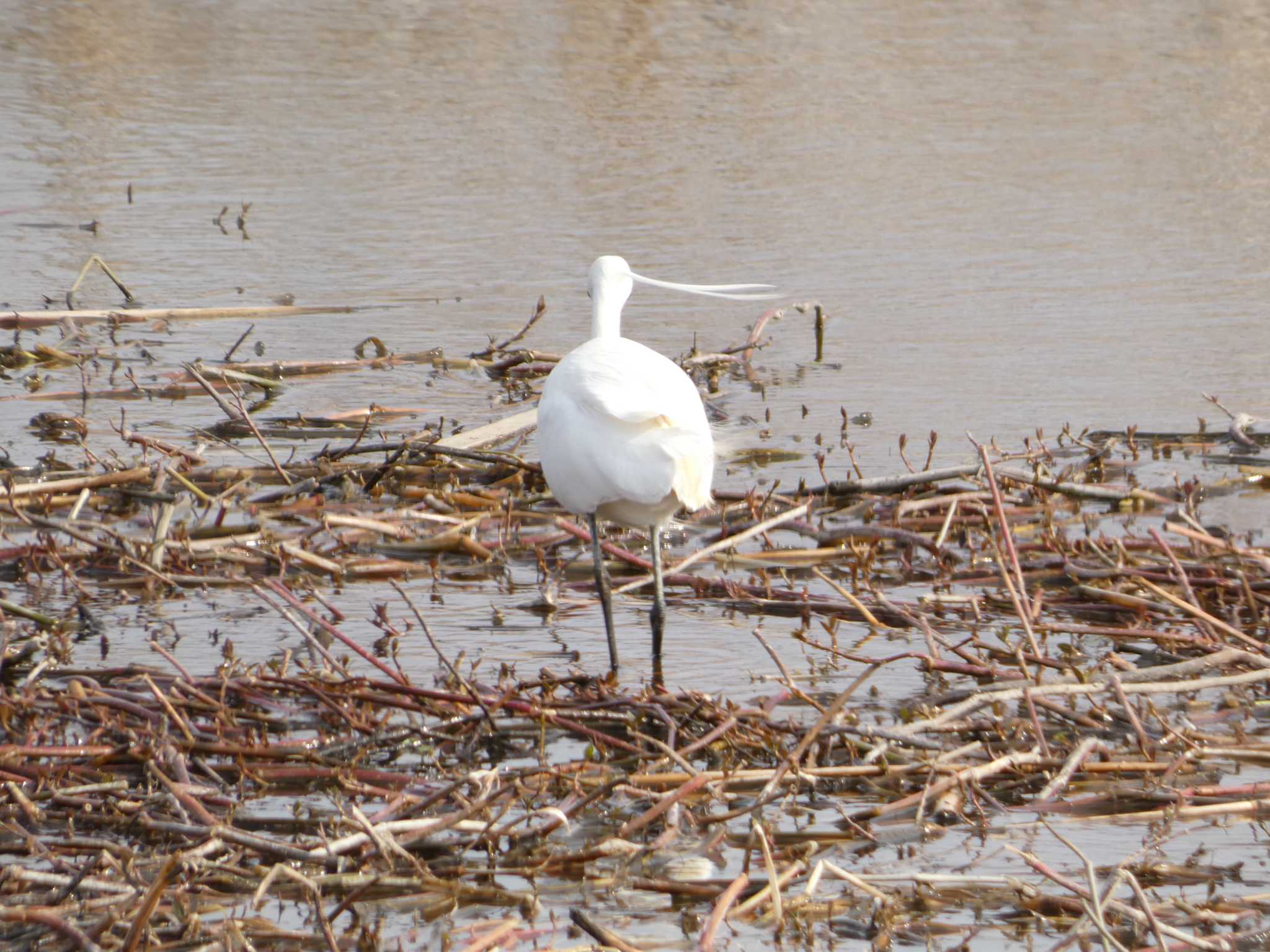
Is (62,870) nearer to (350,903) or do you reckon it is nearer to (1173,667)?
(350,903)

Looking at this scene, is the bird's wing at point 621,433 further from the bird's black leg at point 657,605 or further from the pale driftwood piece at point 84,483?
the pale driftwood piece at point 84,483

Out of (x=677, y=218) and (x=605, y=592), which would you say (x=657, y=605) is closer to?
(x=605, y=592)

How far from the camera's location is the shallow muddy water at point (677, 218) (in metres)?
7.68

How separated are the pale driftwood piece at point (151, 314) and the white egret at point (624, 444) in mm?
4645

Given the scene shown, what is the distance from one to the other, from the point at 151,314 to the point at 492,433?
3.12 m

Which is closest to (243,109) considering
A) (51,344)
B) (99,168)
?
(99,168)

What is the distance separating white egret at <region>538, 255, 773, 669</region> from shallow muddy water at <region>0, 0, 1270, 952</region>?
463 millimetres

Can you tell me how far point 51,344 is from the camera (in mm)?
9766

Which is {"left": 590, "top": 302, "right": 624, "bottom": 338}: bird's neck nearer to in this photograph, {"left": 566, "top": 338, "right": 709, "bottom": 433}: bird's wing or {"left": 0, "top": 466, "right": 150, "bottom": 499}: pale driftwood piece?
{"left": 566, "top": 338, "right": 709, "bottom": 433}: bird's wing

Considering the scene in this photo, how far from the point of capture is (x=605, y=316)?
6227mm

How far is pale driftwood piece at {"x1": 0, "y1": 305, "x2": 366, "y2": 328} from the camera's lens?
9.44 meters

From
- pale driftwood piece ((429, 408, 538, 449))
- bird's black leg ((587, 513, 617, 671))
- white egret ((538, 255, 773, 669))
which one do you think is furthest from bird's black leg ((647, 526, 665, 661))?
pale driftwood piece ((429, 408, 538, 449))

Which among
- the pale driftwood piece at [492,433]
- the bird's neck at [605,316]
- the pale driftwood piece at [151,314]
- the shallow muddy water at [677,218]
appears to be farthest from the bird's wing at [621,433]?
the pale driftwood piece at [151,314]

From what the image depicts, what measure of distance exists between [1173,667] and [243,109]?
1398cm
